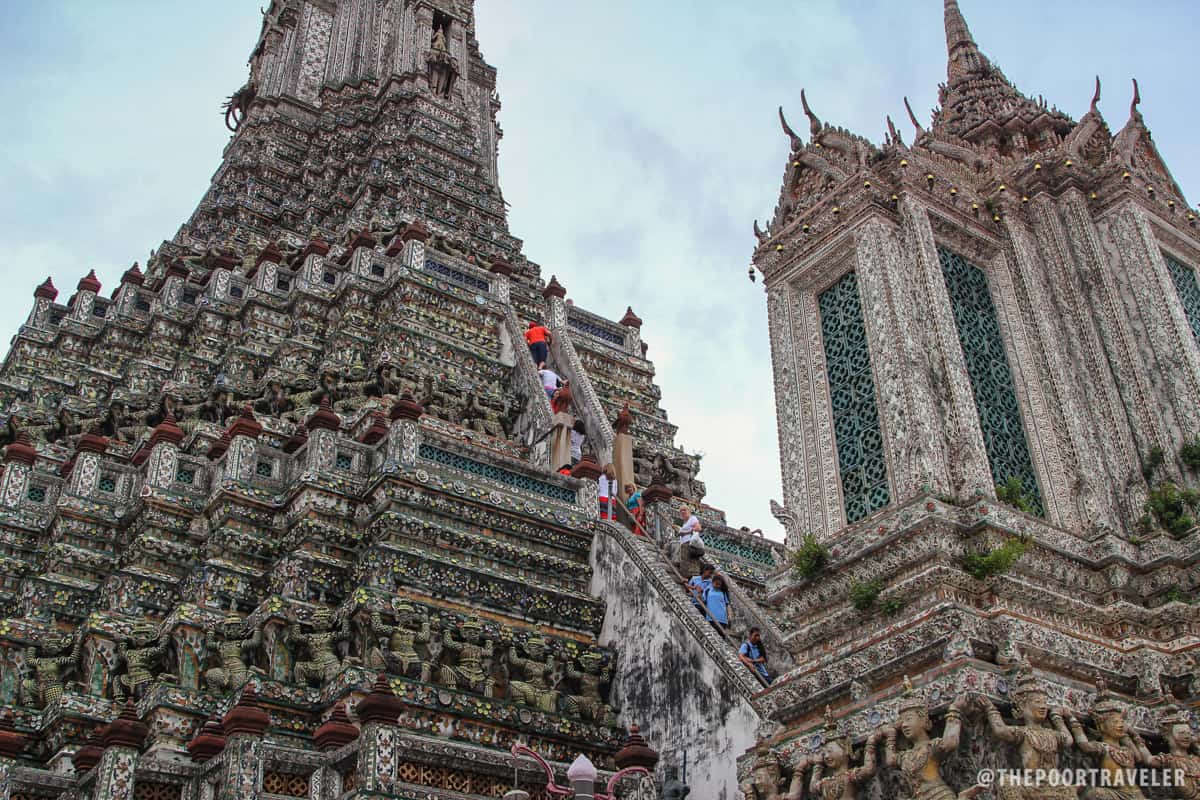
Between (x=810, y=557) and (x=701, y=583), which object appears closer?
(x=810, y=557)

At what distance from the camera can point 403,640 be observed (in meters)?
11.4

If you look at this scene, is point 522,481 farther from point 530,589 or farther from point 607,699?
point 607,699

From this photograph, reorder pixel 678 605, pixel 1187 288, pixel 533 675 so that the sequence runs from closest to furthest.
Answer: pixel 1187 288 → pixel 678 605 → pixel 533 675

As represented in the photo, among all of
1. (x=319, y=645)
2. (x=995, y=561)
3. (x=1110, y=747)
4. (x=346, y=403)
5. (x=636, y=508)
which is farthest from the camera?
(x=346, y=403)

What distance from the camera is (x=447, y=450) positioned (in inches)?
540

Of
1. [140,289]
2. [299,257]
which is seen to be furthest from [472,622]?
[140,289]

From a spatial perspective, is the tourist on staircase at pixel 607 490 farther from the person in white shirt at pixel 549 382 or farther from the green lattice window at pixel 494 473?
the person in white shirt at pixel 549 382

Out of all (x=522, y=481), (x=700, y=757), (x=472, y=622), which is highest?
(x=522, y=481)

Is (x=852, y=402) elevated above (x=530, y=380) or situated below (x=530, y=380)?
below

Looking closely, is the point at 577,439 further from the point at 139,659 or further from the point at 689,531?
the point at 139,659

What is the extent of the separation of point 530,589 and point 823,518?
5536 millimetres

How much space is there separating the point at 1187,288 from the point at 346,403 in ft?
38.1

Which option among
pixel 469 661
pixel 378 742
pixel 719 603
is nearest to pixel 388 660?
pixel 469 661

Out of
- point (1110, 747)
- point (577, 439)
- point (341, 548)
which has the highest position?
point (577, 439)
